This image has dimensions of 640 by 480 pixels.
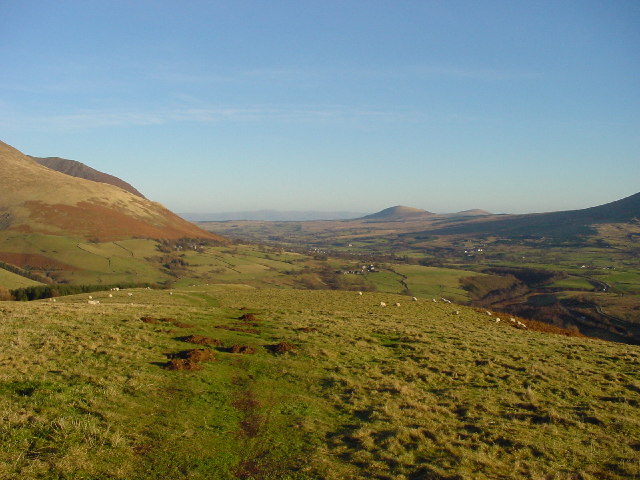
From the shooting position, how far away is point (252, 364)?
18.3 m

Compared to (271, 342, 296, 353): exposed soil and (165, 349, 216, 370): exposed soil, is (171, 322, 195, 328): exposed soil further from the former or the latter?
(271, 342, 296, 353): exposed soil

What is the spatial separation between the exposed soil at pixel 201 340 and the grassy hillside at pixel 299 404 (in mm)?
322

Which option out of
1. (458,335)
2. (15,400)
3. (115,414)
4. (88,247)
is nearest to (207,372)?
(115,414)

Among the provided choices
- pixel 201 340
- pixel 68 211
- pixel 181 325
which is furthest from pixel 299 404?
pixel 68 211

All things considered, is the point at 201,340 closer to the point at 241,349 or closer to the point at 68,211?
the point at 241,349

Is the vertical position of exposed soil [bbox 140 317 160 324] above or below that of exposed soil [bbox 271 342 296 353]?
above

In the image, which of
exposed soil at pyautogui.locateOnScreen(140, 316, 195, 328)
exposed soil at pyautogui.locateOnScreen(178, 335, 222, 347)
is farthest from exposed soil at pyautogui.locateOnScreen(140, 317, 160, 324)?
exposed soil at pyautogui.locateOnScreen(178, 335, 222, 347)

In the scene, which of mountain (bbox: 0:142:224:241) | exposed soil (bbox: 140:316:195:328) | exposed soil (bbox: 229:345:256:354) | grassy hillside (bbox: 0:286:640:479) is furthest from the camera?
mountain (bbox: 0:142:224:241)

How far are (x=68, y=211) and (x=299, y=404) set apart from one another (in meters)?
177

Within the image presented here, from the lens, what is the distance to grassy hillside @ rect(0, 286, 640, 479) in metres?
10.0

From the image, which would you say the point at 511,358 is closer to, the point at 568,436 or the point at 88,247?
the point at 568,436

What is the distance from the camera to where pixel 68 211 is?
16062cm

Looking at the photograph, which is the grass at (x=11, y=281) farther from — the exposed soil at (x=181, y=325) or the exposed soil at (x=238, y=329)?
the exposed soil at (x=238, y=329)

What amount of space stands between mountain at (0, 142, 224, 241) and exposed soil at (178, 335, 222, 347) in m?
145
